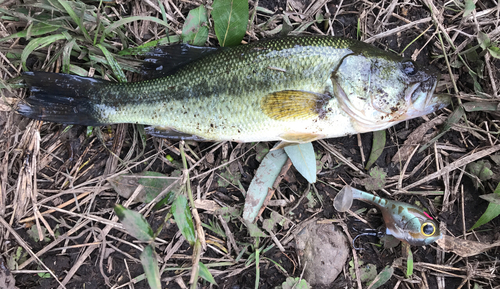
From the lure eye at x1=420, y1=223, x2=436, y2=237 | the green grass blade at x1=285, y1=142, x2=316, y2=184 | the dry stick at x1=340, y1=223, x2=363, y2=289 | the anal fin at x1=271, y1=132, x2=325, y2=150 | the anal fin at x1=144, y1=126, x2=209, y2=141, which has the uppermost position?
the anal fin at x1=271, y1=132, x2=325, y2=150

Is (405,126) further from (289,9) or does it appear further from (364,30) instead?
(289,9)

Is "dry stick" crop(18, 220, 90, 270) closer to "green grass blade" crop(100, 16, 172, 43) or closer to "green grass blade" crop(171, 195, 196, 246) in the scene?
"green grass blade" crop(171, 195, 196, 246)

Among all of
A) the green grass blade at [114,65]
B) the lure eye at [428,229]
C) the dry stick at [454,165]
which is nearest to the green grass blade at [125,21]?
the green grass blade at [114,65]

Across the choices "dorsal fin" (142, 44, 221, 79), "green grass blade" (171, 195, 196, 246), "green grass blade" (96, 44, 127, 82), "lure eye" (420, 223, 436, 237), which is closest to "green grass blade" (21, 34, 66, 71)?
"green grass blade" (96, 44, 127, 82)

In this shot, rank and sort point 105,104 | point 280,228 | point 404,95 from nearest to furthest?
point 404,95, point 105,104, point 280,228

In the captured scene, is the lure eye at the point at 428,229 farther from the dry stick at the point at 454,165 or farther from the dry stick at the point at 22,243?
the dry stick at the point at 22,243

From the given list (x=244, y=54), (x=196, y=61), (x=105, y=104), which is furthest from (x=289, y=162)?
(x=105, y=104)
